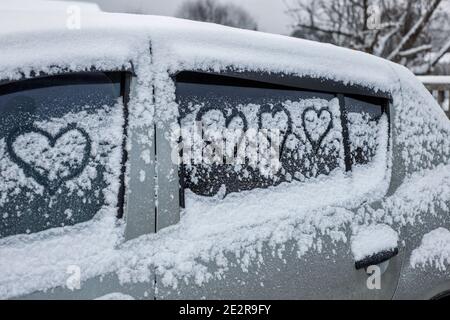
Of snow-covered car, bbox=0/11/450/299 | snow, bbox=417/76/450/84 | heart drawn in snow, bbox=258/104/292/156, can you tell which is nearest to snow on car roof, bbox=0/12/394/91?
snow-covered car, bbox=0/11/450/299

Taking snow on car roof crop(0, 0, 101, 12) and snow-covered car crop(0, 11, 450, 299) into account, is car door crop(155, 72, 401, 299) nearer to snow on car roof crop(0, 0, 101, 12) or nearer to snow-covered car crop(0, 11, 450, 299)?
snow-covered car crop(0, 11, 450, 299)

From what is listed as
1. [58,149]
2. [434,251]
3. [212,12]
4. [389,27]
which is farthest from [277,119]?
[212,12]

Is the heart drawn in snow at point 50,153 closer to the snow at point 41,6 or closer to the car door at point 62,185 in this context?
the car door at point 62,185

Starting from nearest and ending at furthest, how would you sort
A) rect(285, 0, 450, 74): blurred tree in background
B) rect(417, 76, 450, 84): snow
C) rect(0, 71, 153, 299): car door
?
rect(0, 71, 153, 299): car door < rect(417, 76, 450, 84): snow < rect(285, 0, 450, 74): blurred tree in background

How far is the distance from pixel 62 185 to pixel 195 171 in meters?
0.38

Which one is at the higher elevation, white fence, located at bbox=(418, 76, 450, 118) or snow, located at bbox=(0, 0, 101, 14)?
white fence, located at bbox=(418, 76, 450, 118)

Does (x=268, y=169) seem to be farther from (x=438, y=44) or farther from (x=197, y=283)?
(x=438, y=44)

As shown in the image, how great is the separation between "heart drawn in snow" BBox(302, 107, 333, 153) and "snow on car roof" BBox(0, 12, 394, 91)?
140 millimetres

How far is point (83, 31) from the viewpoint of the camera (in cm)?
125

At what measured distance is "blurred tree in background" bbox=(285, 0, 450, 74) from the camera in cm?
1203

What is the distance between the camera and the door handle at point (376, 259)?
1.46m

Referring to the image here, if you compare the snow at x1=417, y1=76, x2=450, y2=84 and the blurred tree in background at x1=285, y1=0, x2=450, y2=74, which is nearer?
the snow at x1=417, y1=76, x2=450, y2=84

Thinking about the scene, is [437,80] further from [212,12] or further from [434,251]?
[212,12]

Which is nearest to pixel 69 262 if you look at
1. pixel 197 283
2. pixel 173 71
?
pixel 197 283
